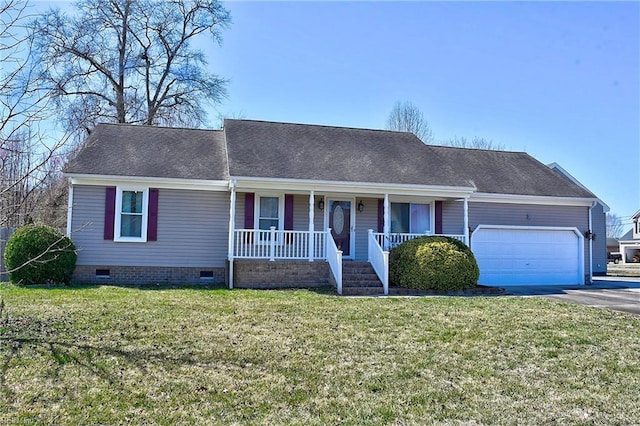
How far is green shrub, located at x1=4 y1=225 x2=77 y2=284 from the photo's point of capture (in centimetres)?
1174

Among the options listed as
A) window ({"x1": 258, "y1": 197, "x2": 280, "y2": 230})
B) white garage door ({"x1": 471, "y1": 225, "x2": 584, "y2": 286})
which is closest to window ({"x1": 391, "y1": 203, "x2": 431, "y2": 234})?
white garage door ({"x1": 471, "y1": 225, "x2": 584, "y2": 286})

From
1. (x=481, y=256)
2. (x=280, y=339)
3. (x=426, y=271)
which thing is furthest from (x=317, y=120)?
(x=280, y=339)

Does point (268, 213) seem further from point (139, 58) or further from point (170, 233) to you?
point (139, 58)

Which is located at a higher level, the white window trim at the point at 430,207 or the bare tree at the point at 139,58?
the bare tree at the point at 139,58

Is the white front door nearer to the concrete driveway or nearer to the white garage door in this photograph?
the white garage door

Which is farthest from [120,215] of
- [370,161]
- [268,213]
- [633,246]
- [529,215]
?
[633,246]

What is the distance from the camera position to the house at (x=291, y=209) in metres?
13.0

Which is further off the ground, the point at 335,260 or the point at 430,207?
the point at 430,207

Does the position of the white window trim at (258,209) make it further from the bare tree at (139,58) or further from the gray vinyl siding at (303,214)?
the bare tree at (139,58)

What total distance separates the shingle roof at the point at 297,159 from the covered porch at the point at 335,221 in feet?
1.64

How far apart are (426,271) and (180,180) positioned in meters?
7.14

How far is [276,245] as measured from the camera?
13.4 m

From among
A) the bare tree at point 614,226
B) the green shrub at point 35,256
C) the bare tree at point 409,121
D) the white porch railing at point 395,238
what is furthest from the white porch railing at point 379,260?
the bare tree at point 614,226

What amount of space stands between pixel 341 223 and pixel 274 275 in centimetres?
314
